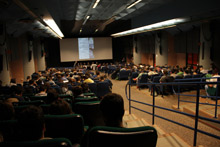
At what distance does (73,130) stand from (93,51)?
21.5m

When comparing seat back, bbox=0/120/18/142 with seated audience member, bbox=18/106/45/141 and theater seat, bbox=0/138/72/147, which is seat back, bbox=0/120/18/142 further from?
theater seat, bbox=0/138/72/147

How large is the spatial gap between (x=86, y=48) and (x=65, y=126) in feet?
71.1

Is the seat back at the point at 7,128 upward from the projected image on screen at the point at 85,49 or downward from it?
downward

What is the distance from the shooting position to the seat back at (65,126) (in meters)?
1.82

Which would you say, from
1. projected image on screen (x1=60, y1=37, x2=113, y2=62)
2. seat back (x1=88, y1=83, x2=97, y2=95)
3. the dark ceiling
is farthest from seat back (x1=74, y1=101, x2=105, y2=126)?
projected image on screen (x1=60, y1=37, x2=113, y2=62)

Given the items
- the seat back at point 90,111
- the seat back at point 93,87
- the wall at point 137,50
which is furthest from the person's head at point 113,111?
the wall at point 137,50

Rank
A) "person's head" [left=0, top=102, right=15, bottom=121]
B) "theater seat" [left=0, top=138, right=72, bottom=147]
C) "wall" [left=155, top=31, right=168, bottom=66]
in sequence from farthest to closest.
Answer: "wall" [left=155, top=31, right=168, bottom=66]
"person's head" [left=0, top=102, right=15, bottom=121]
"theater seat" [left=0, top=138, right=72, bottom=147]

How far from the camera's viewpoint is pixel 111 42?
23.7m

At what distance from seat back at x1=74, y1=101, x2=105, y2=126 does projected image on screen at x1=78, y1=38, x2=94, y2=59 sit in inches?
797

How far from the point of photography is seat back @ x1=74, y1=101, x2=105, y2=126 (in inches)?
111

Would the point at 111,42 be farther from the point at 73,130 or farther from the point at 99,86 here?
the point at 73,130

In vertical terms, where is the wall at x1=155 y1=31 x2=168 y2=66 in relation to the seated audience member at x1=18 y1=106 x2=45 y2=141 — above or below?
above

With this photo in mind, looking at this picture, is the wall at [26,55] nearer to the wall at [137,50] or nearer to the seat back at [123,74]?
the seat back at [123,74]

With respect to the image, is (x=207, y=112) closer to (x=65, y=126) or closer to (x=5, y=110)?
(x=65, y=126)
